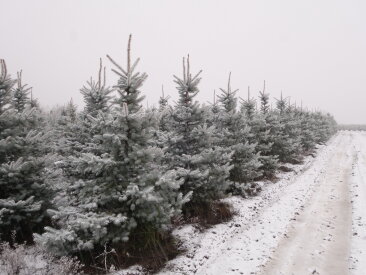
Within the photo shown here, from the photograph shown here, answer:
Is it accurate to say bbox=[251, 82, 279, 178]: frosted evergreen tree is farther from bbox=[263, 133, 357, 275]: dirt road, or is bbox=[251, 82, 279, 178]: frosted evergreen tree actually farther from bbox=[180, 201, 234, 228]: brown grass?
bbox=[180, 201, 234, 228]: brown grass

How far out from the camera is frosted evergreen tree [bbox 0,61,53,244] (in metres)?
7.98

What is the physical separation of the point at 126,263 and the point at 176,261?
4.98 feet

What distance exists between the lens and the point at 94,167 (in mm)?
7730

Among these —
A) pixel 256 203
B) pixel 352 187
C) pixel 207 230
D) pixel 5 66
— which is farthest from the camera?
pixel 352 187

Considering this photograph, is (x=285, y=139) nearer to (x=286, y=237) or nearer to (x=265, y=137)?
(x=265, y=137)

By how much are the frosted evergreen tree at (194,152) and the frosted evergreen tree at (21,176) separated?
4.69 meters

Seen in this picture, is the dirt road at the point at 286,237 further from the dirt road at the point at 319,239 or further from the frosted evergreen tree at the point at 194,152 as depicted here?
the frosted evergreen tree at the point at 194,152

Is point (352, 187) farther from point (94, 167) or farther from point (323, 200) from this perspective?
point (94, 167)

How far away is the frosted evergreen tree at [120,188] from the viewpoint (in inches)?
294

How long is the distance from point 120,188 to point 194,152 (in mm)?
4501

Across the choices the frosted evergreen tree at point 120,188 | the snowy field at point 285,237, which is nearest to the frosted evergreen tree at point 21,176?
the frosted evergreen tree at point 120,188

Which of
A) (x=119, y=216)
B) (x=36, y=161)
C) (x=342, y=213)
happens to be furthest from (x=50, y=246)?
(x=342, y=213)

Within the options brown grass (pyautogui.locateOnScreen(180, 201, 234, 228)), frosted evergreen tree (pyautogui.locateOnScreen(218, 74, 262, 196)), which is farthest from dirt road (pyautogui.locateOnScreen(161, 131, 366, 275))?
frosted evergreen tree (pyautogui.locateOnScreen(218, 74, 262, 196))

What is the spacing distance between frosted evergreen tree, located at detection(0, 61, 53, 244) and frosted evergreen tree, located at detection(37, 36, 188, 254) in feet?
3.18
